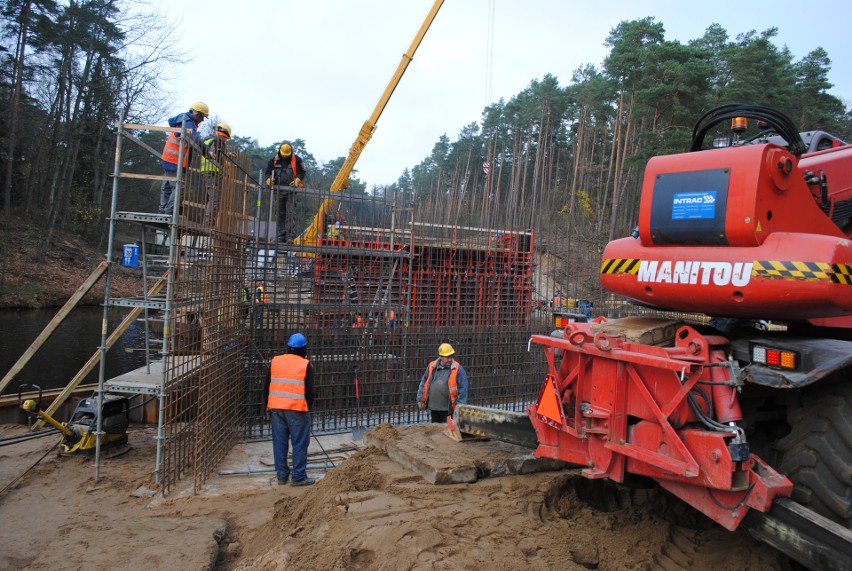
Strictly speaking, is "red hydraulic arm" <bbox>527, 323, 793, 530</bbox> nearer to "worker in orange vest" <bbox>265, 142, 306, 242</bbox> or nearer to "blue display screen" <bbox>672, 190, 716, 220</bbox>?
"blue display screen" <bbox>672, 190, 716, 220</bbox>

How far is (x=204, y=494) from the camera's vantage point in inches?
231

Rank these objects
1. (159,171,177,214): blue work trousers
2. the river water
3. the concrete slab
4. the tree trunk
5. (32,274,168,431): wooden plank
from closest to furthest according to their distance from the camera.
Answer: the concrete slab → (159,171,177,214): blue work trousers → (32,274,168,431): wooden plank → the river water → the tree trunk

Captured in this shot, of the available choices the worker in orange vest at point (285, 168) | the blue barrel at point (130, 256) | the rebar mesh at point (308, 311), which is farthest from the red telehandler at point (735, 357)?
the worker in orange vest at point (285, 168)

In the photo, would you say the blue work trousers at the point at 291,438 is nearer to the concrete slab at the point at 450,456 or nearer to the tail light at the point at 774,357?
the concrete slab at the point at 450,456

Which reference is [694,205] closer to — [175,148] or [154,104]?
[175,148]

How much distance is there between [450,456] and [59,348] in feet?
55.7

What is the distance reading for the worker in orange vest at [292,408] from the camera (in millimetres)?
6289

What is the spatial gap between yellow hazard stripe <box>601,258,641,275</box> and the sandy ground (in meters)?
1.95

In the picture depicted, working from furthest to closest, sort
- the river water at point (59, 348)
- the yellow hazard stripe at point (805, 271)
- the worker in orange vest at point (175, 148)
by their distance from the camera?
the river water at point (59, 348), the worker in orange vest at point (175, 148), the yellow hazard stripe at point (805, 271)

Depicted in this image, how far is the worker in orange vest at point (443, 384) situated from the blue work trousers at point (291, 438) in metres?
1.82

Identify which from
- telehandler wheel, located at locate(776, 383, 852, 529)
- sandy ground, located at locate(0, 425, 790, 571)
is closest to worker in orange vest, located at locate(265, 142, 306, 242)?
sandy ground, located at locate(0, 425, 790, 571)

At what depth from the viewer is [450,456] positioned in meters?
5.17

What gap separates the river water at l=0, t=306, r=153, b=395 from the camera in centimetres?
1343

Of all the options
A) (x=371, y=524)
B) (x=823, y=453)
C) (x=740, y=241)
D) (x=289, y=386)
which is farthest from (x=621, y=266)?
(x=289, y=386)
